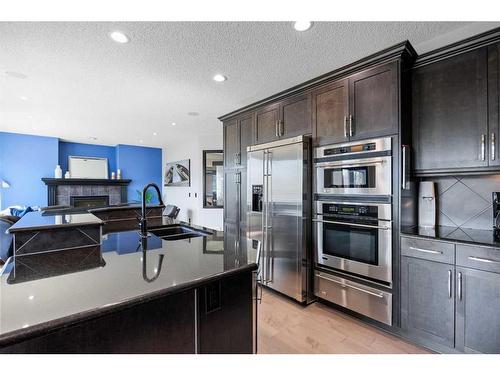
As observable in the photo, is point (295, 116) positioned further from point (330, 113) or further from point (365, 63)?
point (365, 63)

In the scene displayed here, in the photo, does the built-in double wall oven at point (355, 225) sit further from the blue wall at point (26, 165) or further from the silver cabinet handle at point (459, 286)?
the blue wall at point (26, 165)

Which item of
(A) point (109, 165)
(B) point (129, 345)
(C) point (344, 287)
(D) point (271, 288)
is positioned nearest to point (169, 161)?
(A) point (109, 165)

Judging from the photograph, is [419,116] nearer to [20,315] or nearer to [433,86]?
[433,86]

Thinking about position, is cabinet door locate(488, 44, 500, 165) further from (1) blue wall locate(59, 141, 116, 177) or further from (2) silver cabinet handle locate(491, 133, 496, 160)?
(1) blue wall locate(59, 141, 116, 177)

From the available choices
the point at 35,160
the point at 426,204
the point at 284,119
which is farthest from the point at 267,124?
the point at 35,160

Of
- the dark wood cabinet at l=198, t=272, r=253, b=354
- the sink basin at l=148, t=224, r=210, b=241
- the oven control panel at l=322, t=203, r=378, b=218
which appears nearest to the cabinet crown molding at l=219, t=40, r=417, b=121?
the oven control panel at l=322, t=203, r=378, b=218

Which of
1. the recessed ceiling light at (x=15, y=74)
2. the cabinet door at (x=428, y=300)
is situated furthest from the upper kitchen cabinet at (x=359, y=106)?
the recessed ceiling light at (x=15, y=74)

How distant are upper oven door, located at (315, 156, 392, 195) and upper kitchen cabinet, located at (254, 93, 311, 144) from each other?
1.71 ft

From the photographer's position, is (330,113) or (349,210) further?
(330,113)

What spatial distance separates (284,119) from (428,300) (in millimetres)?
2224

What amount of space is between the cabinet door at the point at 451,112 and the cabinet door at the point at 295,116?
0.99 meters

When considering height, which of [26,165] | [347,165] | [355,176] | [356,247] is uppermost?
[26,165]

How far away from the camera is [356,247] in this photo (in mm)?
2230

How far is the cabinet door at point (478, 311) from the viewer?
1553 millimetres
